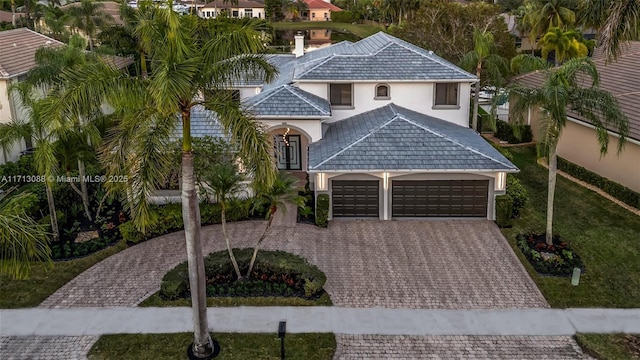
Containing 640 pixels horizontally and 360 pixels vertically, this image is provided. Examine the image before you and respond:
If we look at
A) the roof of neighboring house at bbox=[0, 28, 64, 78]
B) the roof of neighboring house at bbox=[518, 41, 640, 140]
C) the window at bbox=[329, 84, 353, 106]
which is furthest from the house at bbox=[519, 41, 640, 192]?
the roof of neighboring house at bbox=[0, 28, 64, 78]

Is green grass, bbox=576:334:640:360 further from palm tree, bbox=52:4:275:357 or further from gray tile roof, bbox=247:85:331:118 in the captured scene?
gray tile roof, bbox=247:85:331:118

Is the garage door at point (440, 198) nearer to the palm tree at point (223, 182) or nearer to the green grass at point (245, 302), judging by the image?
the green grass at point (245, 302)

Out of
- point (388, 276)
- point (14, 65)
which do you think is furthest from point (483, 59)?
point (14, 65)

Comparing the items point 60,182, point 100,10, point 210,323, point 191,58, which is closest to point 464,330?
point 210,323

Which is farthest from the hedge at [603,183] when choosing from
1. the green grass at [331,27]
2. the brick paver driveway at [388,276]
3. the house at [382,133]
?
the green grass at [331,27]

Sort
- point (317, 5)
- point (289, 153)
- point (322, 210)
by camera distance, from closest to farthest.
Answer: point (322, 210), point (289, 153), point (317, 5)

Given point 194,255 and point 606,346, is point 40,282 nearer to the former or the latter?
point 194,255
